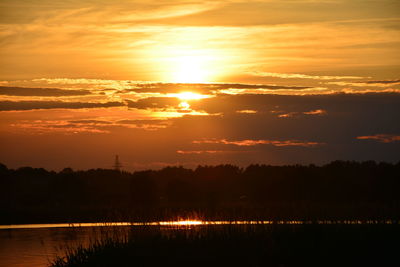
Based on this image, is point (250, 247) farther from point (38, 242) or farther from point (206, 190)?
point (206, 190)

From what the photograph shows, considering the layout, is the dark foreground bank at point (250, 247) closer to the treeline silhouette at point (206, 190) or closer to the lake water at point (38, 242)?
the lake water at point (38, 242)

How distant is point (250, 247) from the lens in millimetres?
26984

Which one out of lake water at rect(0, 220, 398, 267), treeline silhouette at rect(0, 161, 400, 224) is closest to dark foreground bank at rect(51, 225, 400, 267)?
lake water at rect(0, 220, 398, 267)

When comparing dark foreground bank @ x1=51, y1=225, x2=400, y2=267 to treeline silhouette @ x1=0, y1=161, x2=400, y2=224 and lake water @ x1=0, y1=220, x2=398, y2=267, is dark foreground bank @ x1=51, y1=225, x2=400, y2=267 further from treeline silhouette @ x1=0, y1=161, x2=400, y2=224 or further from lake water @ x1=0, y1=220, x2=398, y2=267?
treeline silhouette @ x1=0, y1=161, x2=400, y2=224

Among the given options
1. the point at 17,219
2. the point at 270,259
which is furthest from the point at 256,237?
the point at 17,219

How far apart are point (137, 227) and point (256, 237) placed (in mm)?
5276

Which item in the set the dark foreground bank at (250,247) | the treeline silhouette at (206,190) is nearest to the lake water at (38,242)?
the dark foreground bank at (250,247)

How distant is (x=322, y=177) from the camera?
94312 millimetres

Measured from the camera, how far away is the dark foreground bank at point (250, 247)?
26297mm

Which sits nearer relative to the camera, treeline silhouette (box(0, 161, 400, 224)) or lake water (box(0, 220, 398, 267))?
lake water (box(0, 220, 398, 267))

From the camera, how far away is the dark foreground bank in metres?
26.3

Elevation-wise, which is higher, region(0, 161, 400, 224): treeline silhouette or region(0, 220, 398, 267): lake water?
region(0, 161, 400, 224): treeline silhouette

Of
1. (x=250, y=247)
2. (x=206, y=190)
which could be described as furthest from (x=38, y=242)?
(x=206, y=190)

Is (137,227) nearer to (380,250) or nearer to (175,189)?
(380,250)
